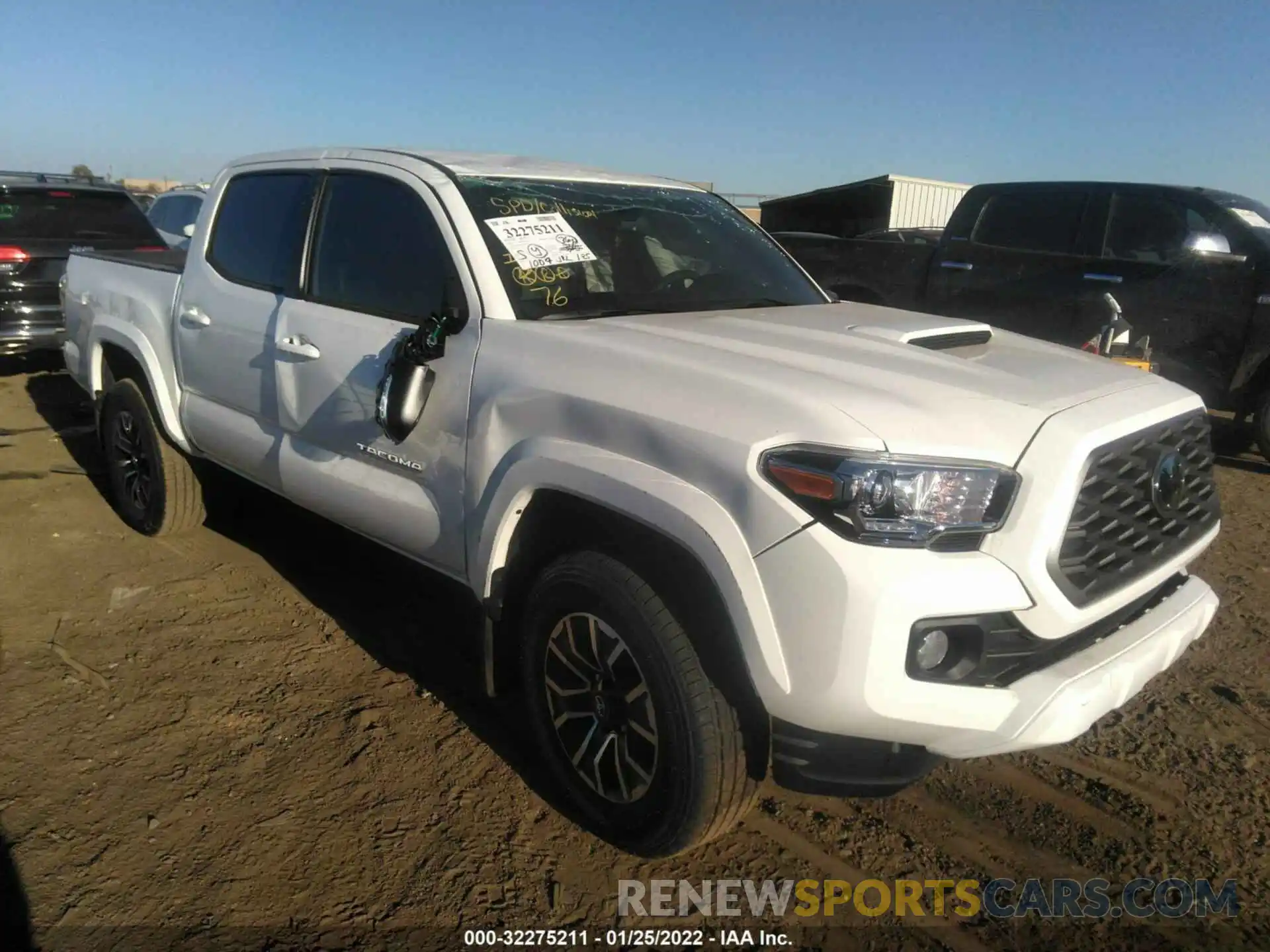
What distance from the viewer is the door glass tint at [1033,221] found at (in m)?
7.21

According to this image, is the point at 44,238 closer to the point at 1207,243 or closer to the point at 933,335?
the point at 933,335

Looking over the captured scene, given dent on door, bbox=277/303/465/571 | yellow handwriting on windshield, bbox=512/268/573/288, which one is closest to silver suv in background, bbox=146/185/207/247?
dent on door, bbox=277/303/465/571

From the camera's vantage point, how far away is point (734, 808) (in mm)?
2355

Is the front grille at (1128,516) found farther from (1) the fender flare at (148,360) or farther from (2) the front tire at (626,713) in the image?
(1) the fender flare at (148,360)

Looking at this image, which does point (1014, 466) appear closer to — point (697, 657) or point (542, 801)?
point (697, 657)

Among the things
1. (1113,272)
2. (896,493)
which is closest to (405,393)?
(896,493)

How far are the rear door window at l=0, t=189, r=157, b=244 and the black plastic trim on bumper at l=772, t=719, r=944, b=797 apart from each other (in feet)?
28.7

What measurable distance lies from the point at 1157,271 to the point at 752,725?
5.95 meters

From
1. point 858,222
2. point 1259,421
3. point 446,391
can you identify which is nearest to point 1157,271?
point 1259,421

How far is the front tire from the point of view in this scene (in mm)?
2238

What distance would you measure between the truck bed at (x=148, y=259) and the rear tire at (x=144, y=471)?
610 mm

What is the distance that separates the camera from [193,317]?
4.12 metres

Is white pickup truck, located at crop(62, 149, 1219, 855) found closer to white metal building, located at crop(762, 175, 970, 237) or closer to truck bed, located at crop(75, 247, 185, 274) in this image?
truck bed, located at crop(75, 247, 185, 274)

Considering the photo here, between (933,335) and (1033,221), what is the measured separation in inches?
211
